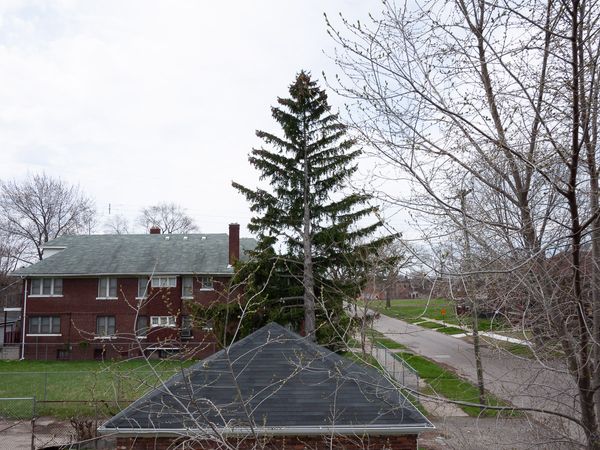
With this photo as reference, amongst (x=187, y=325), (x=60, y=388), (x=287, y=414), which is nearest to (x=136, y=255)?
(x=60, y=388)

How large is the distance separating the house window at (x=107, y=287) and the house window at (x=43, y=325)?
304 cm

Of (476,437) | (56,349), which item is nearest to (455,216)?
(476,437)

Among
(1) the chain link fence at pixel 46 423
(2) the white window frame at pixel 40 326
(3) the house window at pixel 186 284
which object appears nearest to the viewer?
(1) the chain link fence at pixel 46 423

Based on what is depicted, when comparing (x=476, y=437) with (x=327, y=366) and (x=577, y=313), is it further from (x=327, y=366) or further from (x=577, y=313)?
(x=327, y=366)

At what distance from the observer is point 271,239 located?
22.9 meters

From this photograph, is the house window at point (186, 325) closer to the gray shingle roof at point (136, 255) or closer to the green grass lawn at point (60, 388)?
the green grass lawn at point (60, 388)

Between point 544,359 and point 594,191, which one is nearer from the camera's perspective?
point 594,191

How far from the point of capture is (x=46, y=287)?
1420 inches

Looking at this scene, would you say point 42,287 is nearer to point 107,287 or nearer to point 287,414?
point 107,287

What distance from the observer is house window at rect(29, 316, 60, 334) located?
116 feet

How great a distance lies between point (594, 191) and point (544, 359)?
5.69 feet

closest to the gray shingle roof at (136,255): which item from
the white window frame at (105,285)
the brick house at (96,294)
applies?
the brick house at (96,294)

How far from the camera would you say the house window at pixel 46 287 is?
3591 cm

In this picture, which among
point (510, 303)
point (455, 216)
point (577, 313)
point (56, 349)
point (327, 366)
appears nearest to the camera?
point (577, 313)
